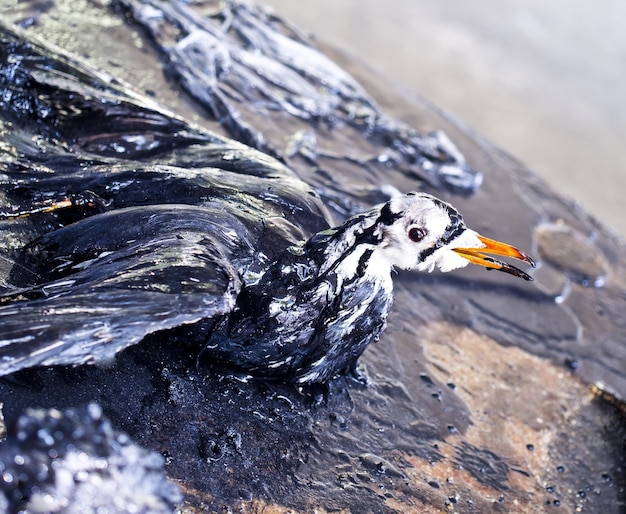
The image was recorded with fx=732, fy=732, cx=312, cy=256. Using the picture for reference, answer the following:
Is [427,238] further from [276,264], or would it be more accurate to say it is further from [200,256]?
[200,256]

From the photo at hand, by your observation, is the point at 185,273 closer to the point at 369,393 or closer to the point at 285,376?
the point at 285,376

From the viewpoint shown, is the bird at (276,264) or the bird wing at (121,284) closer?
the bird wing at (121,284)

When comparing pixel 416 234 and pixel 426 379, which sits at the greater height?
pixel 416 234

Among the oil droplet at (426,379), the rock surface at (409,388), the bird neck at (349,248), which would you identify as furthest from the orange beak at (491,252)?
the oil droplet at (426,379)

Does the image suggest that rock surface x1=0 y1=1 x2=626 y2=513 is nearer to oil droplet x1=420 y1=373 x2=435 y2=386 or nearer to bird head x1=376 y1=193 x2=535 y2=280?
oil droplet x1=420 y1=373 x2=435 y2=386

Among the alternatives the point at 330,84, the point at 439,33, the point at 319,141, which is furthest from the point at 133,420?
the point at 439,33

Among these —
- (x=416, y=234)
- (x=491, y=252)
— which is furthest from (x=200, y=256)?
(x=491, y=252)

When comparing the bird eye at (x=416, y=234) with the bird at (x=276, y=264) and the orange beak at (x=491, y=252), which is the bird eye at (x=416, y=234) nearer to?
the bird at (x=276, y=264)
